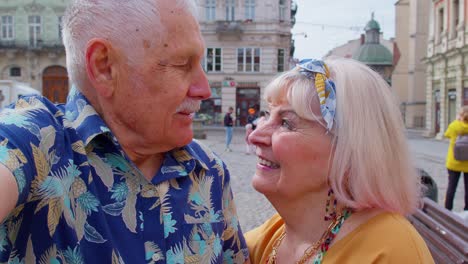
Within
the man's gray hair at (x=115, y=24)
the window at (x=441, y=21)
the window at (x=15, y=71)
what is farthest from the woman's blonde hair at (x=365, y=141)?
the window at (x=15, y=71)

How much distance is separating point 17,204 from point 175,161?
619 mm

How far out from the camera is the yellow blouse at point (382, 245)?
1.80 metres

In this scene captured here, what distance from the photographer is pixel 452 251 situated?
3143mm

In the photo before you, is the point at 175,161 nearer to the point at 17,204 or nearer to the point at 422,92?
the point at 17,204

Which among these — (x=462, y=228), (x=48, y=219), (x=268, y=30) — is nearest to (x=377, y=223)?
(x=48, y=219)

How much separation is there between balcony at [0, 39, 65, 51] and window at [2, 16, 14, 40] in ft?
2.66

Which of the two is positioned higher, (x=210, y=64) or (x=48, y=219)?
(x=210, y=64)

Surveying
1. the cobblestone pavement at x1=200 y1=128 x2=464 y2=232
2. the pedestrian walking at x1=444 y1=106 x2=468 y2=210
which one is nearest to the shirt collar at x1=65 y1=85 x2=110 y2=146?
the cobblestone pavement at x1=200 y1=128 x2=464 y2=232

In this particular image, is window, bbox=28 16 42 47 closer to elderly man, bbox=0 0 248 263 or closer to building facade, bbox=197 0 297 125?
building facade, bbox=197 0 297 125

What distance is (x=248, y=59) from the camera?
36219 millimetres

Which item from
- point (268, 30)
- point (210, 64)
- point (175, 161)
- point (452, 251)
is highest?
point (268, 30)

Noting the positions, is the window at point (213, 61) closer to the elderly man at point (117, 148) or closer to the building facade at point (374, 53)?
the building facade at point (374, 53)

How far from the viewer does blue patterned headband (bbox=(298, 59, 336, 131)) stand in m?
1.96

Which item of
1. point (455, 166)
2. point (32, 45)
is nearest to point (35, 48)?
point (32, 45)
